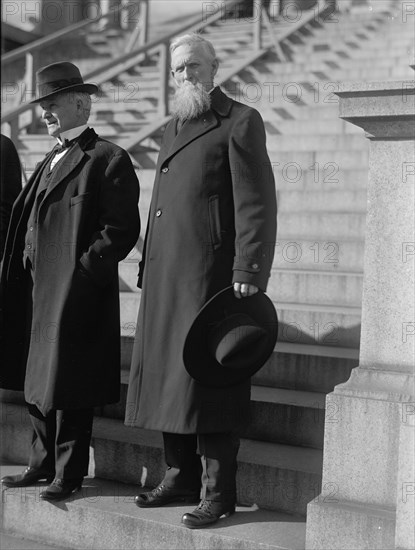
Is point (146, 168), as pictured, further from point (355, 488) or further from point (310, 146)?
point (355, 488)

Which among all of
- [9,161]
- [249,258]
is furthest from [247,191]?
[9,161]

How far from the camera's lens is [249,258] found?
3.40 m

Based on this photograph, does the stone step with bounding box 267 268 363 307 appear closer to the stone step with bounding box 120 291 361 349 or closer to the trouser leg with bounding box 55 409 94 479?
the stone step with bounding box 120 291 361 349

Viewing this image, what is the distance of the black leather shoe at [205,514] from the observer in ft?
11.5

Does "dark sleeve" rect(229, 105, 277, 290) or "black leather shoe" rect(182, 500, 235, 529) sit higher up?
"dark sleeve" rect(229, 105, 277, 290)

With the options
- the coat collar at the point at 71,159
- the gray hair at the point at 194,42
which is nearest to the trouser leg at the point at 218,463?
the coat collar at the point at 71,159

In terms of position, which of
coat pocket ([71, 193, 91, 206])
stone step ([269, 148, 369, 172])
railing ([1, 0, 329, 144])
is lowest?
coat pocket ([71, 193, 91, 206])

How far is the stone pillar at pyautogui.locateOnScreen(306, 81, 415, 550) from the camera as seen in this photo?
323 cm

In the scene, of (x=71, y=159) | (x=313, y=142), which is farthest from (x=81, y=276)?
(x=313, y=142)

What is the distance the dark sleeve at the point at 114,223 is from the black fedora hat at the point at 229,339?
560 mm

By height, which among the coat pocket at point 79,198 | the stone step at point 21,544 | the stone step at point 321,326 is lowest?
the stone step at point 21,544

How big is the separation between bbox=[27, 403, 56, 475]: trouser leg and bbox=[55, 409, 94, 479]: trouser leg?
0.12m

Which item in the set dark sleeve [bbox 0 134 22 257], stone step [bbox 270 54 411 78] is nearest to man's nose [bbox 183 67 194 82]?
dark sleeve [bbox 0 134 22 257]

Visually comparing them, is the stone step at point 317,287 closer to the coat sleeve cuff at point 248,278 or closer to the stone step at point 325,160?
the stone step at point 325,160
